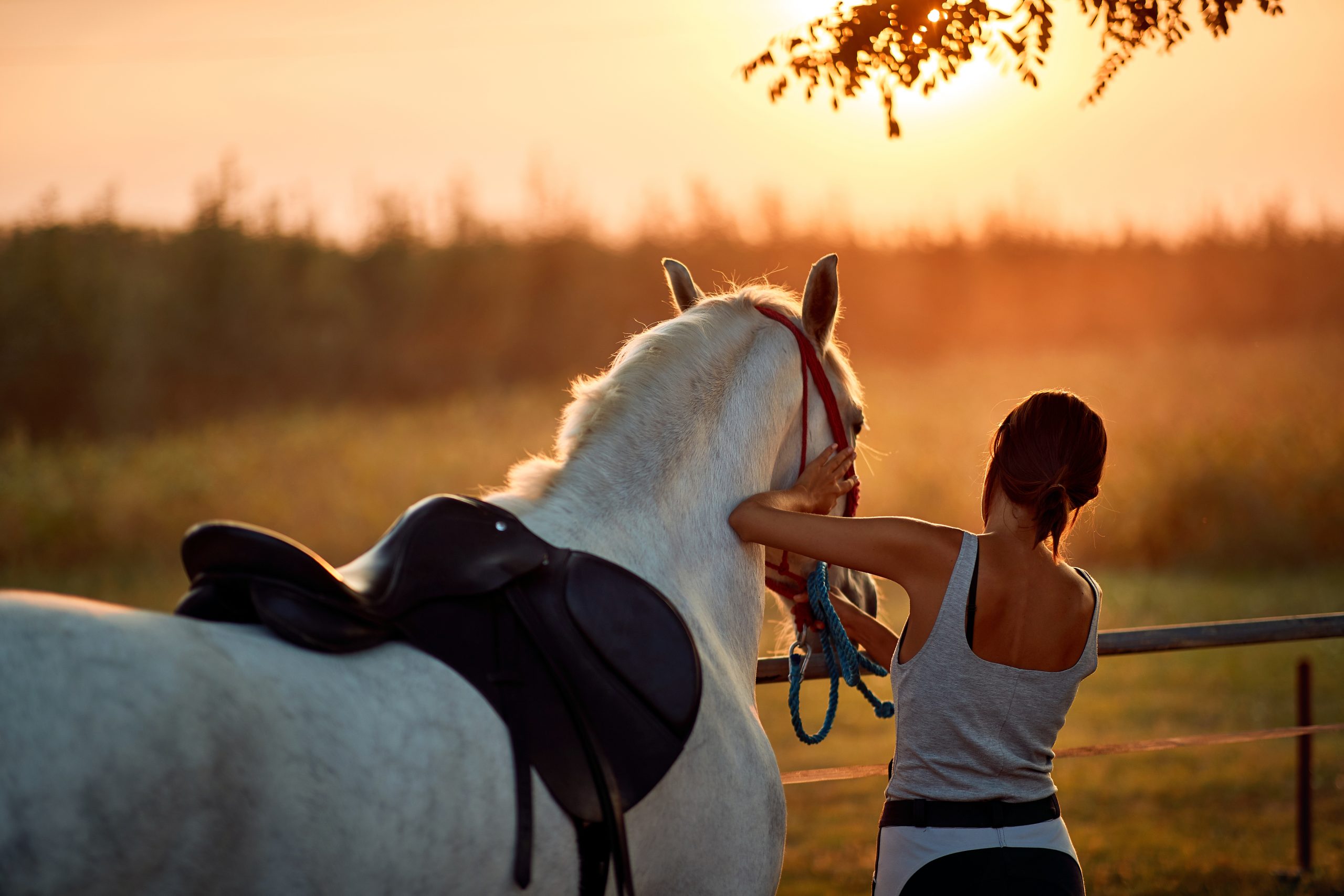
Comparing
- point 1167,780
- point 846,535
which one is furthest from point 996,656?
point 1167,780

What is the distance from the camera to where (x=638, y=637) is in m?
1.72

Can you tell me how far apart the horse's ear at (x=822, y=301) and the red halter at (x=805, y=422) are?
4 cm

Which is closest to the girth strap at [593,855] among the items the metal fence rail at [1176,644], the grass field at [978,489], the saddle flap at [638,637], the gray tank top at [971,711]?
the saddle flap at [638,637]

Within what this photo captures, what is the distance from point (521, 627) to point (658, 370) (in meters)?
0.67

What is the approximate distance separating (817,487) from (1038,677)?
0.62 m

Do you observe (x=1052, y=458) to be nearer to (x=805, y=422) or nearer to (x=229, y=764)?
(x=805, y=422)

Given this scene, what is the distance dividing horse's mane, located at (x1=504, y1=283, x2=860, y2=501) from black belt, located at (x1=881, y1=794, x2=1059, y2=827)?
909 millimetres

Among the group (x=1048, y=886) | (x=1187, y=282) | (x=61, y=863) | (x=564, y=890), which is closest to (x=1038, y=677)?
(x=1048, y=886)

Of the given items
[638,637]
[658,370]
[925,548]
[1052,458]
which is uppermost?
[658,370]

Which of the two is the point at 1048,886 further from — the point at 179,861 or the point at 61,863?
the point at 61,863

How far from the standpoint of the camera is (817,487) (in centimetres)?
220

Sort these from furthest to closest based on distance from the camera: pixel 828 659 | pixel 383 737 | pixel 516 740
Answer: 1. pixel 828 659
2. pixel 516 740
3. pixel 383 737

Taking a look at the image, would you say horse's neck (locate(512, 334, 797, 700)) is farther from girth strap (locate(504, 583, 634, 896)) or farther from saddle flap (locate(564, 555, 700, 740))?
girth strap (locate(504, 583, 634, 896))

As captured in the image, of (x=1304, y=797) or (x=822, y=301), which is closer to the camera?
(x=822, y=301)
